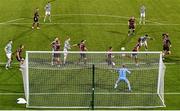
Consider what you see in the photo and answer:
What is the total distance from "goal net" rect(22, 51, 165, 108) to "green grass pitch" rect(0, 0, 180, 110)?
1.03 m

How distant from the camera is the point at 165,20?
46.6m

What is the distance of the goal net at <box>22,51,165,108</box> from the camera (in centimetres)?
2828

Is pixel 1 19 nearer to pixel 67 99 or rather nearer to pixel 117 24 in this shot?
pixel 117 24

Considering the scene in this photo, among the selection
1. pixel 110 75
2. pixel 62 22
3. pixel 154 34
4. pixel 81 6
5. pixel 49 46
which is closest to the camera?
pixel 110 75

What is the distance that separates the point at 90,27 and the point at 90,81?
45.1 ft

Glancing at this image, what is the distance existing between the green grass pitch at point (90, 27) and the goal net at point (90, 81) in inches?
40.5

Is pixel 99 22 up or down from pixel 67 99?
up

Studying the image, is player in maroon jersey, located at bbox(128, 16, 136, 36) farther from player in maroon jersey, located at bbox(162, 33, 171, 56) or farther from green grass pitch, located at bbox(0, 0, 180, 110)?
player in maroon jersey, located at bbox(162, 33, 171, 56)

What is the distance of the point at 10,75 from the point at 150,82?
9147 mm

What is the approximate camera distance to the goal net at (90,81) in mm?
28281

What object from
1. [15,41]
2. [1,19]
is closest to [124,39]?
[15,41]

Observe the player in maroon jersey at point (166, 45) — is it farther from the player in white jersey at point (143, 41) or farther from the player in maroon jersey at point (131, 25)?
the player in maroon jersey at point (131, 25)

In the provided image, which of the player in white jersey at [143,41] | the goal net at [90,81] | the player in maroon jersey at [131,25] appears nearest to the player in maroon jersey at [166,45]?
the player in white jersey at [143,41]

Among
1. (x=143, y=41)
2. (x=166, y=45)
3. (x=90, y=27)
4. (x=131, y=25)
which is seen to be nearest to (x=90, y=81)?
(x=143, y=41)
